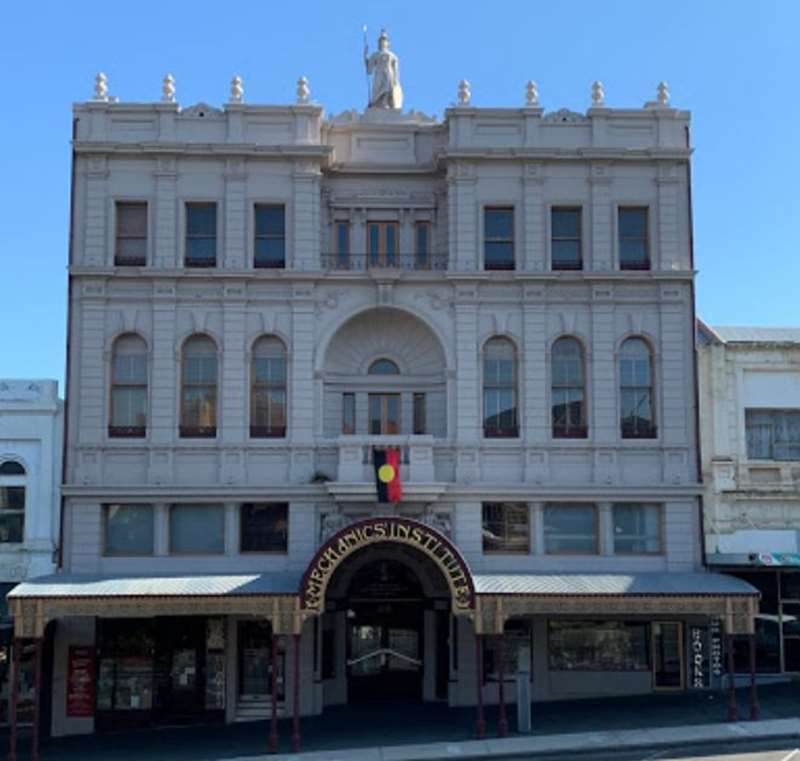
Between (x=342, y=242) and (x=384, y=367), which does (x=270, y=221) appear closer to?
A: (x=342, y=242)

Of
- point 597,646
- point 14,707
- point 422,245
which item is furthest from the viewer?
point 422,245

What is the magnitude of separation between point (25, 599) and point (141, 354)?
7361mm

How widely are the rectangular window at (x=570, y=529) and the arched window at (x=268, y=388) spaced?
7654 mm

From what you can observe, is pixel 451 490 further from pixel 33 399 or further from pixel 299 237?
pixel 33 399

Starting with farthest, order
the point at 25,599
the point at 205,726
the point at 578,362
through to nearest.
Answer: the point at 578,362 < the point at 205,726 < the point at 25,599

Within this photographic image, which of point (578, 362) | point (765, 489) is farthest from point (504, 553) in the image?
point (765, 489)

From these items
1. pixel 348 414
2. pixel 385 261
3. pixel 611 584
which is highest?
pixel 385 261

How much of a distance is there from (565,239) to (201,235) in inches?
402

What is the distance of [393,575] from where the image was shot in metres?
29.5

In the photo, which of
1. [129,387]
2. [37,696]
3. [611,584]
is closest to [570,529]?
[611,584]

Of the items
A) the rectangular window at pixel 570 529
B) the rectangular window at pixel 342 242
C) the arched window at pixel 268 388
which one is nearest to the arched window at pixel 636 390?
the rectangular window at pixel 570 529

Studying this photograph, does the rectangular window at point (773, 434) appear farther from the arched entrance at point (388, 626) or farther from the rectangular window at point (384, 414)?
the rectangular window at point (384, 414)

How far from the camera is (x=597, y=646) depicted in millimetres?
28875

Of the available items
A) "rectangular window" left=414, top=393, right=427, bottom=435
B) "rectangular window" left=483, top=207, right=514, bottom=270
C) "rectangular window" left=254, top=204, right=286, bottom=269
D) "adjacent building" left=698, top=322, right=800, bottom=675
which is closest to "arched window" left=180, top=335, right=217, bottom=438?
"rectangular window" left=254, top=204, right=286, bottom=269
